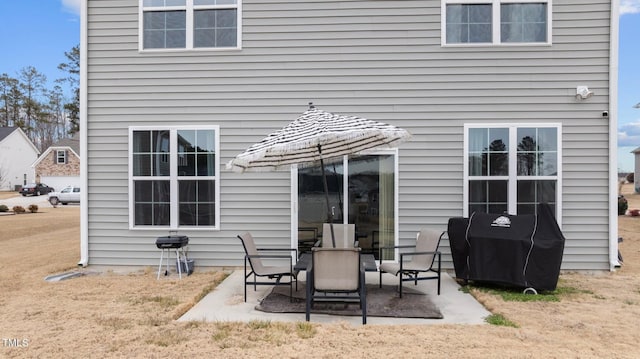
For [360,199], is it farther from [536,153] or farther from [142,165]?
[142,165]

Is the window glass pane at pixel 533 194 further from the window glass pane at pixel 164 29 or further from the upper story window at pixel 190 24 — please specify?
the window glass pane at pixel 164 29

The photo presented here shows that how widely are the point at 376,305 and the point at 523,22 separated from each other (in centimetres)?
499

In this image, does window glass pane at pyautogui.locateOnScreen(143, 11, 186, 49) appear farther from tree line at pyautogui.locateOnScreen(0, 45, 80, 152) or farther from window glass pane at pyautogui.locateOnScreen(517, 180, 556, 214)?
tree line at pyautogui.locateOnScreen(0, 45, 80, 152)

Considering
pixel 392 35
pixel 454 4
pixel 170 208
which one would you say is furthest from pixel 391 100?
pixel 170 208

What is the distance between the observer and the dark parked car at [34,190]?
29.3 meters

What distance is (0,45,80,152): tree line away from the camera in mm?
39250

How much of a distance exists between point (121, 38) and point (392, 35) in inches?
173

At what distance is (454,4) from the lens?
6426mm

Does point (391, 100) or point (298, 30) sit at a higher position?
point (298, 30)

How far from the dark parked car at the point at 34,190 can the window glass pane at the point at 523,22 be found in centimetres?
3307

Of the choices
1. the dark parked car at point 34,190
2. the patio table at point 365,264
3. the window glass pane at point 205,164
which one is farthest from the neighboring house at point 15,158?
the patio table at point 365,264

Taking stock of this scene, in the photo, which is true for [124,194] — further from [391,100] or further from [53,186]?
[53,186]

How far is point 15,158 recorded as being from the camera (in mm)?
36500

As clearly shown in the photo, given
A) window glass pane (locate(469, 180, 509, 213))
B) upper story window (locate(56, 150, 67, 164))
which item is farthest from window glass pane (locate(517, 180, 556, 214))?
upper story window (locate(56, 150, 67, 164))
